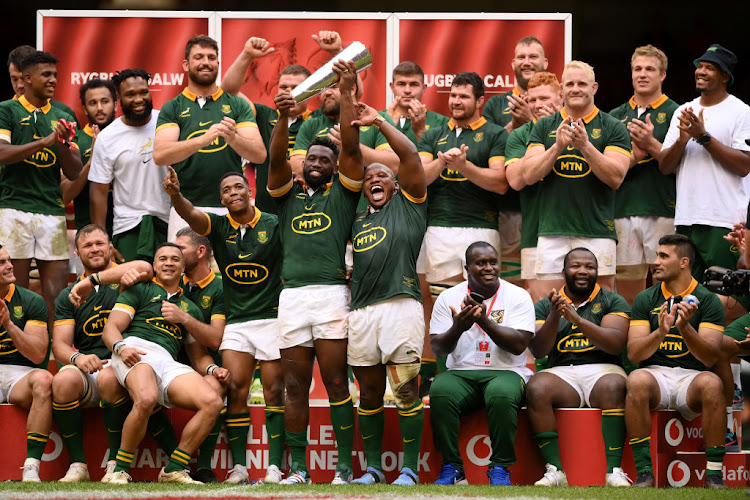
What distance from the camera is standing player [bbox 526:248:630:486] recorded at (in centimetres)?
743

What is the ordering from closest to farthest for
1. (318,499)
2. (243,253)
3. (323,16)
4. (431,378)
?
(318,499) < (243,253) < (431,378) < (323,16)

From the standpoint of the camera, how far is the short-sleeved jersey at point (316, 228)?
7504 mm

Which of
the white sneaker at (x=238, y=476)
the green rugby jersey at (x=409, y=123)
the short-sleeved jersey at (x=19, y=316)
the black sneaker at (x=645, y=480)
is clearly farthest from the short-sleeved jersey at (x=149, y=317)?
the black sneaker at (x=645, y=480)

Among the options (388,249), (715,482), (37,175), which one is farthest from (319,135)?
(715,482)

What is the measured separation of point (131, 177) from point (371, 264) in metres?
2.43

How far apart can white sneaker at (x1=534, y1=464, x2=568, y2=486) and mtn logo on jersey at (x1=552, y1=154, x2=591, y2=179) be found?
2115mm

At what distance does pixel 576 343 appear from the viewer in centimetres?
784

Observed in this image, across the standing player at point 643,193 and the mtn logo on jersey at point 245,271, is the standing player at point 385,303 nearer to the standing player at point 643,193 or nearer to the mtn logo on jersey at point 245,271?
the mtn logo on jersey at point 245,271

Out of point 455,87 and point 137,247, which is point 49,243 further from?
point 455,87

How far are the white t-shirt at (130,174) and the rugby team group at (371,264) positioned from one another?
2 centimetres

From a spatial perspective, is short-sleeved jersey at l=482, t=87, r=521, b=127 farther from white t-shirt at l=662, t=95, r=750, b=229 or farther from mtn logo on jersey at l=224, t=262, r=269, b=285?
mtn logo on jersey at l=224, t=262, r=269, b=285

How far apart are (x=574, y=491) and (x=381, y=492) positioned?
3.67 ft

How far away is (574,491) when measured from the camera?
22.5 ft

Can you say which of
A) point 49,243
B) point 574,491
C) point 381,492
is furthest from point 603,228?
point 49,243
